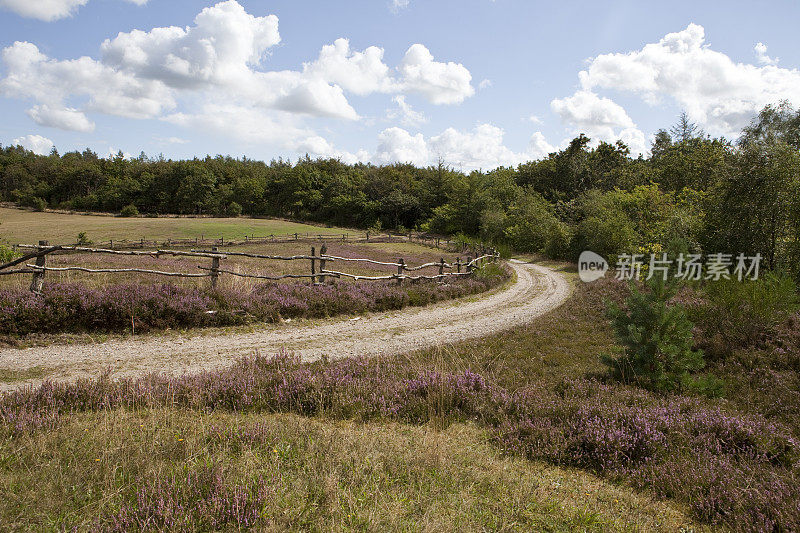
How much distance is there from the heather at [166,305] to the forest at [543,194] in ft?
29.9

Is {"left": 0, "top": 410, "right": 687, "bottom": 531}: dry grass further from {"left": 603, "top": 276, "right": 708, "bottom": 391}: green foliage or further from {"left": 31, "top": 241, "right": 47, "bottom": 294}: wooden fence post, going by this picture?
{"left": 31, "top": 241, "right": 47, "bottom": 294}: wooden fence post

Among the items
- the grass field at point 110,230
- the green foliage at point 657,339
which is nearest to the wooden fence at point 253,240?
the grass field at point 110,230

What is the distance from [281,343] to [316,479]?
20.8ft

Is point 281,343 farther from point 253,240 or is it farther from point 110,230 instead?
point 110,230

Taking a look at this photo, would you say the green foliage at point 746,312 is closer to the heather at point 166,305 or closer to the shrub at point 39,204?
the heather at point 166,305

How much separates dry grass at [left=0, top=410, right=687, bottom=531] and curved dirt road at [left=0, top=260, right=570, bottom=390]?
328 centimetres

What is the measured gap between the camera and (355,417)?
537 cm

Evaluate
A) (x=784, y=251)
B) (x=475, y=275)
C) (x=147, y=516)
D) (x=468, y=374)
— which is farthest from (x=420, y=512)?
(x=784, y=251)

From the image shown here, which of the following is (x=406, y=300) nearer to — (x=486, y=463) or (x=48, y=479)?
(x=486, y=463)

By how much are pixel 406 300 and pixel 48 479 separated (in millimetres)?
11500

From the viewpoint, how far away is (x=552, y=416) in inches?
208

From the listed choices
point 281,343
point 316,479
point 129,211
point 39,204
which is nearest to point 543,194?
point 281,343

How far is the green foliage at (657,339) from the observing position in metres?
6.23

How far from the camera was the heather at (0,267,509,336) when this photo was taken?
28.7 feet
